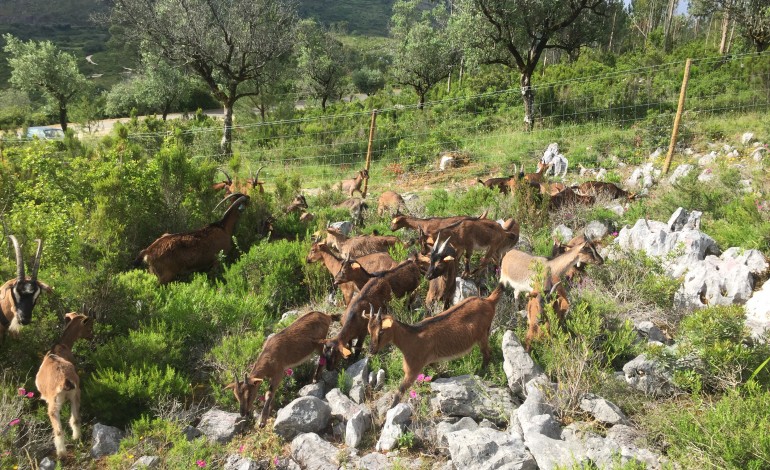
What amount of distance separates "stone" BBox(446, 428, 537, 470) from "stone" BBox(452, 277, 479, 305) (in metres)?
2.70

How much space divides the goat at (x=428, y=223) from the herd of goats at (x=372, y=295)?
0.02 m

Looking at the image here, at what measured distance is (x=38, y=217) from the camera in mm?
7039

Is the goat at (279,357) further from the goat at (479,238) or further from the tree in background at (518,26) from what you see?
the tree in background at (518,26)

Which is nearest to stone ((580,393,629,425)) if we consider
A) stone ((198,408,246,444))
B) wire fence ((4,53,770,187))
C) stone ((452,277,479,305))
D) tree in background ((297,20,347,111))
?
stone ((452,277,479,305))

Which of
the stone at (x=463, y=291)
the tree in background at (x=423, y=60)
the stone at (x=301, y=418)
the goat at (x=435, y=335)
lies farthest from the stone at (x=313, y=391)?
the tree in background at (x=423, y=60)

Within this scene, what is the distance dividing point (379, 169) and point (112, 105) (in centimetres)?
3288

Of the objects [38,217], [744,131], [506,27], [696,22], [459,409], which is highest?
[696,22]

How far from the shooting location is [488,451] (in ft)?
13.0

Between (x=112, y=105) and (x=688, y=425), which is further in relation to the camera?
(x=112, y=105)

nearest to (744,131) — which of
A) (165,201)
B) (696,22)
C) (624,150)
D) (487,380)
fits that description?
(624,150)

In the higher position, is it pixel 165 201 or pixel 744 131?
pixel 744 131

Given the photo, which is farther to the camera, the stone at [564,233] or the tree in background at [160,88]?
the tree in background at [160,88]

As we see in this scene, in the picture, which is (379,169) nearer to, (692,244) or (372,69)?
(692,244)

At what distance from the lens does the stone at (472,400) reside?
15.6 feet
